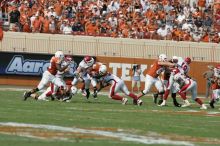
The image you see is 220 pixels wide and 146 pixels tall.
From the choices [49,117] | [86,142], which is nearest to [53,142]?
[86,142]


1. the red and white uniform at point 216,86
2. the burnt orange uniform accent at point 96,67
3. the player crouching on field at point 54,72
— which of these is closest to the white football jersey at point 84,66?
the burnt orange uniform accent at point 96,67

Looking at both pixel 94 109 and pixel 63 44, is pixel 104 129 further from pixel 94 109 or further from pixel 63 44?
pixel 63 44

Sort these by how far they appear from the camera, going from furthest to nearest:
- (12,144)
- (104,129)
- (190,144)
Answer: (104,129)
(190,144)
(12,144)

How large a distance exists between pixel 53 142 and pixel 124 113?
271 inches

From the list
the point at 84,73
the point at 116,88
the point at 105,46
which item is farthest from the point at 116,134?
the point at 105,46

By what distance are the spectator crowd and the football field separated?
16.1 metres

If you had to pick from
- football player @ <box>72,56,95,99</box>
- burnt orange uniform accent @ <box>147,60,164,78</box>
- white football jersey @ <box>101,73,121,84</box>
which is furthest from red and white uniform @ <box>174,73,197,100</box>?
football player @ <box>72,56,95,99</box>

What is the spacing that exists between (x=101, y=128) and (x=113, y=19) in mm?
21425

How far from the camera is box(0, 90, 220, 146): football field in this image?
11562mm

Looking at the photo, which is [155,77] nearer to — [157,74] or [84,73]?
[157,74]

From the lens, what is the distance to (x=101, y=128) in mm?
13477

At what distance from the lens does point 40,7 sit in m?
34.4

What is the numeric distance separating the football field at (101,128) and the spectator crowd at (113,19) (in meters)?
16.1

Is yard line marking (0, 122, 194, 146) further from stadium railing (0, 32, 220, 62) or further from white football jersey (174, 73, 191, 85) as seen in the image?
stadium railing (0, 32, 220, 62)
